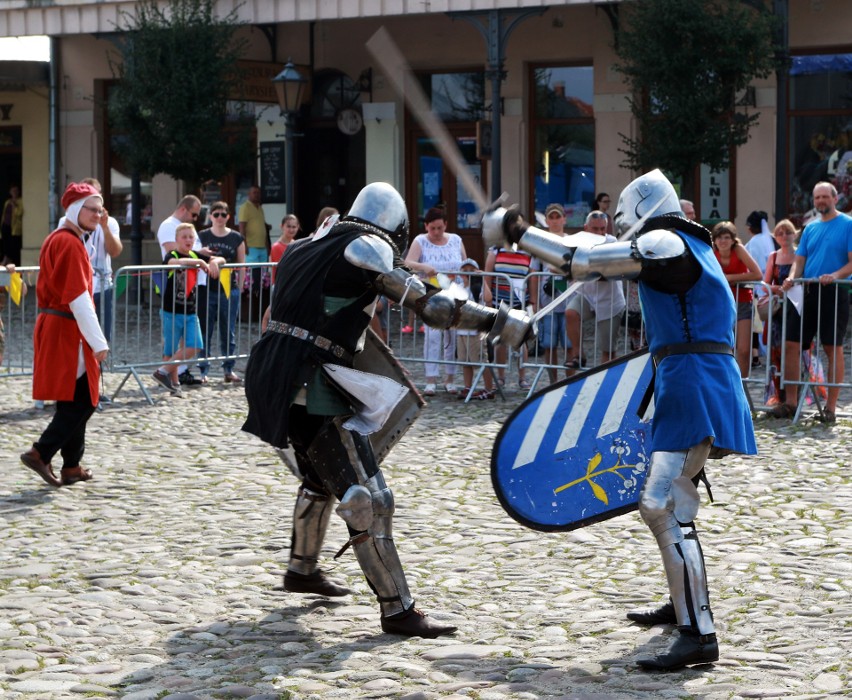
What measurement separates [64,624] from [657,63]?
12400 millimetres

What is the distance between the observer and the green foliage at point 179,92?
19.0 m

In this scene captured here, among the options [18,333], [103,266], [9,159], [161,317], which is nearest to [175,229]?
[161,317]

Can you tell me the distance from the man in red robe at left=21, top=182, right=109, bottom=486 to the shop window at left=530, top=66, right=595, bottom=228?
483 inches

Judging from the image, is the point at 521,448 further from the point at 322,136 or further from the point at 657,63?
the point at 322,136

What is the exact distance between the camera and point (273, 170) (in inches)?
864

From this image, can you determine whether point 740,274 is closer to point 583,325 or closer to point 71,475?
point 583,325

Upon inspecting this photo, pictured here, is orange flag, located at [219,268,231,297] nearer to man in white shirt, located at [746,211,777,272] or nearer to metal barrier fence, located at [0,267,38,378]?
metal barrier fence, located at [0,267,38,378]

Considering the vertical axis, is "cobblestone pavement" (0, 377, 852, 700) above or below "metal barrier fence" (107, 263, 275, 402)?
below

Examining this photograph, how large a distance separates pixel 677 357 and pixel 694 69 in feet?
38.7

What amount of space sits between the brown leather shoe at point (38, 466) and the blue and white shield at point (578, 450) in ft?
12.4

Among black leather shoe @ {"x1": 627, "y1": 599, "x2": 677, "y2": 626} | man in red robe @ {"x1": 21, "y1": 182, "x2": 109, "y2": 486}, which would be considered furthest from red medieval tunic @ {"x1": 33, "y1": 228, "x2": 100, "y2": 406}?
black leather shoe @ {"x1": 627, "y1": 599, "x2": 677, "y2": 626}

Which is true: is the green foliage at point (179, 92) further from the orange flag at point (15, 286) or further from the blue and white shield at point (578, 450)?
the blue and white shield at point (578, 450)

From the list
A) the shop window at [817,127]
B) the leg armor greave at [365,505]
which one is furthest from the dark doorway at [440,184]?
the leg armor greave at [365,505]

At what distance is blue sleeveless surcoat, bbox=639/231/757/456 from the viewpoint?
5004 millimetres
